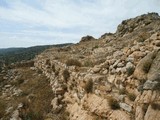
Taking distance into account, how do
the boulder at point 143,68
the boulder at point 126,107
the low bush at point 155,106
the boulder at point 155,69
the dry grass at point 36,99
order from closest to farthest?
the low bush at point 155,106
the boulder at point 155,69
the boulder at point 126,107
the boulder at point 143,68
the dry grass at point 36,99

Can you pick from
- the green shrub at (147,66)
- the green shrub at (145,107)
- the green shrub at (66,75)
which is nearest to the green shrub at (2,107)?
the green shrub at (66,75)

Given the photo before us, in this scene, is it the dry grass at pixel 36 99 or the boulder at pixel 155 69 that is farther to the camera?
the dry grass at pixel 36 99

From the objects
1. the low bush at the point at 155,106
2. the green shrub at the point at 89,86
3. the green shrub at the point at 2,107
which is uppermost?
the low bush at the point at 155,106

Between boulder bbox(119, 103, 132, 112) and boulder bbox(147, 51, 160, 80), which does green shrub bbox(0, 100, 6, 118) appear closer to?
boulder bbox(119, 103, 132, 112)

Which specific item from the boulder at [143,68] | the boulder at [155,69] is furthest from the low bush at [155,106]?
the boulder at [143,68]

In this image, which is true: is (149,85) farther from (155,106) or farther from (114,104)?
(114,104)

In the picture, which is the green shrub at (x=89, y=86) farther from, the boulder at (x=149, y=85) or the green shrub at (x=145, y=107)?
the green shrub at (x=145, y=107)

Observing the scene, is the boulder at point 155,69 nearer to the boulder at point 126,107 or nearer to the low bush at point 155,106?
the low bush at point 155,106

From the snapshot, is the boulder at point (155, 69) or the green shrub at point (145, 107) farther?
the boulder at point (155, 69)

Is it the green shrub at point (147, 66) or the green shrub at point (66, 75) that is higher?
the green shrub at point (147, 66)

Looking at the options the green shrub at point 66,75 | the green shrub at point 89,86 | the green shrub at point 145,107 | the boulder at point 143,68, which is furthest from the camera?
the green shrub at point 66,75

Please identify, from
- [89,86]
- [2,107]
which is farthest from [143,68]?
[2,107]

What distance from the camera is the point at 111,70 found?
1293cm

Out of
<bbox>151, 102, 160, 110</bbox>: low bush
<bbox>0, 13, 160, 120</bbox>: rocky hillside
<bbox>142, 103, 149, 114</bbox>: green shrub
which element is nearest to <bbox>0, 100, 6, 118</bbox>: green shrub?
<bbox>0, 13, 160, 120</bbox>: rocky hillside
